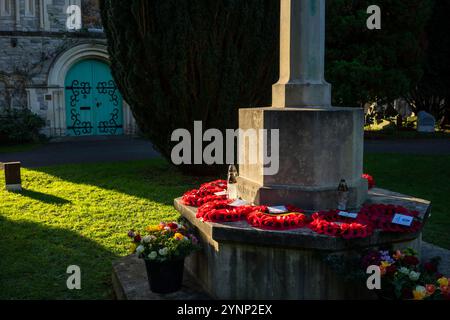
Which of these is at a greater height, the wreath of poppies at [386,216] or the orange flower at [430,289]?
the wreath of poppies at [386,216]

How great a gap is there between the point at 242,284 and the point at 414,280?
1.38 meters

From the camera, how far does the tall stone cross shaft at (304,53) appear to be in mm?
4680

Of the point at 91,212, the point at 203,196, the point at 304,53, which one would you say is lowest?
the point at 91,212

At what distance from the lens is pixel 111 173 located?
11047mm

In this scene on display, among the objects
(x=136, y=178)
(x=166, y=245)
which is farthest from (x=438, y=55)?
(x=166, y=245)

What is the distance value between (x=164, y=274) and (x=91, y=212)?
3885 millimetres

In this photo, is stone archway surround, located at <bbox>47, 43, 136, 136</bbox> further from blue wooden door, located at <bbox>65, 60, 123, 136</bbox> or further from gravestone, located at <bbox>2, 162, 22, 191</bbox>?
gravestone, located at <bbox>2, 162, 22, 191</bbox>

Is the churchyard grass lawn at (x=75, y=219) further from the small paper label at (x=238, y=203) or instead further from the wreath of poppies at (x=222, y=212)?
the small paper label at (x=238, y=203)

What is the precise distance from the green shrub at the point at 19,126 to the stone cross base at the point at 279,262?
1387cm

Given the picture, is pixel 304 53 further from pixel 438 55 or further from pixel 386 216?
pixel 438 55

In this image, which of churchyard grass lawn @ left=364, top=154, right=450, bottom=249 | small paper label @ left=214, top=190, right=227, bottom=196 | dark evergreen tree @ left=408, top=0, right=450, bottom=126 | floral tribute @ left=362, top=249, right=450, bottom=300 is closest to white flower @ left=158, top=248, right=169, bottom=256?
small paper label @ left=214, top=190, right=227, bottom=196

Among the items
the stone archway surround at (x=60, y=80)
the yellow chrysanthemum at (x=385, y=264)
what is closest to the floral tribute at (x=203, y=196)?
the yellow chrysanthemum at (x=385, y=264)

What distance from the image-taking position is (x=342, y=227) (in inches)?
152

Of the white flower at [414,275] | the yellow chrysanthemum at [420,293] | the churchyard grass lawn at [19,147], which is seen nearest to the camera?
the yellow chrysanthemum at [420,293]
